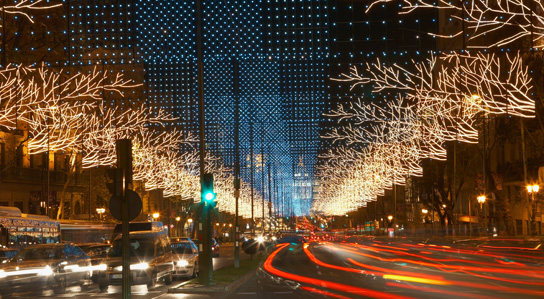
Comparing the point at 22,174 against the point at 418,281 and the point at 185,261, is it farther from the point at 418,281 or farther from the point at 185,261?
the point at 418,281

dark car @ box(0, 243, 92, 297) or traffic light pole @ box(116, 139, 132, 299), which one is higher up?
traffic light pole @ box(116, 139, 132, 299)

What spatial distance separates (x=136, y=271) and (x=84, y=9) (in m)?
47.1

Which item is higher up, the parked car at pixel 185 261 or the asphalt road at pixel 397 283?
the parked car at pixel 185 261

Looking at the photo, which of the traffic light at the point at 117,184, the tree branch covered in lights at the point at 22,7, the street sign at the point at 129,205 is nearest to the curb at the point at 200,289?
the street sign at the point at 129,205

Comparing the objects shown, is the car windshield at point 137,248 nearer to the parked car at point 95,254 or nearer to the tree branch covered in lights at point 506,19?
the parked car at point 95,254

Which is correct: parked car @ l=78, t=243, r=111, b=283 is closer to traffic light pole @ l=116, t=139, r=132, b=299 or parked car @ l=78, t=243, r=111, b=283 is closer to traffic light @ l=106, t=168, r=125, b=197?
traffic light pole @ l=116, t=139, r=132, b=299

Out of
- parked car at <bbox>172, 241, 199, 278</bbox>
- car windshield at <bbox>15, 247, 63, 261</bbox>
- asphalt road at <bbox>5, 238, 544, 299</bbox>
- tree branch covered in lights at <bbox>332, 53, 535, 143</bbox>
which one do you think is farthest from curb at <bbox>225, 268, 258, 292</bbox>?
tree branch covered in lights at <bbox>332, 53, 535, 143</bbox>

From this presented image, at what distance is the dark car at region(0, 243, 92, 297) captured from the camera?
2105 centimetres

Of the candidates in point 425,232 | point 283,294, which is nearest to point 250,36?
point 425,232

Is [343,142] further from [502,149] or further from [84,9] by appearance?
[84,9]

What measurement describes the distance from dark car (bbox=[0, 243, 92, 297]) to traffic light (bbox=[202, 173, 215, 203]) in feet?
17.8

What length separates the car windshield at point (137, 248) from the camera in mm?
23188

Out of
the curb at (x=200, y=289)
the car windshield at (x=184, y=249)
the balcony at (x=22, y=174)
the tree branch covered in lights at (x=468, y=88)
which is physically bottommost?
the curb at (x=200, y=289)

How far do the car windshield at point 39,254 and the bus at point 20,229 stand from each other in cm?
659
